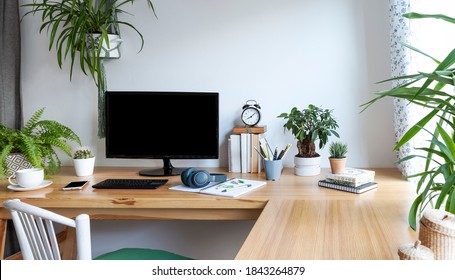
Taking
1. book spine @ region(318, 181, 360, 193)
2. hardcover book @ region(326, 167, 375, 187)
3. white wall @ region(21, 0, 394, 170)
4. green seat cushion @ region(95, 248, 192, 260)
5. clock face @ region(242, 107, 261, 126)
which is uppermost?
white wall @ region(21, 0, 394, 170)

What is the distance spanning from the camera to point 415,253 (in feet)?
2.97

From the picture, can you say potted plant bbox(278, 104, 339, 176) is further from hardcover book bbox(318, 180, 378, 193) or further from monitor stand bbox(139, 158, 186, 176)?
monitor stand bbox(139, 158, 186, 176)

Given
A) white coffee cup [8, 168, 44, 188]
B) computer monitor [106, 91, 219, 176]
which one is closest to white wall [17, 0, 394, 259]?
computer monitor [106, 91, 219, 176]

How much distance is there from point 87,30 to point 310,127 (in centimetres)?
134

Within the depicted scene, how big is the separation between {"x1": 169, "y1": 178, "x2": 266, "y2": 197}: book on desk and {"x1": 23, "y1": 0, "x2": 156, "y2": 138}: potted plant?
32.9 inches

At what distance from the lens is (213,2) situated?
227 centimetres

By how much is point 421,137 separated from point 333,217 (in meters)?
0.67

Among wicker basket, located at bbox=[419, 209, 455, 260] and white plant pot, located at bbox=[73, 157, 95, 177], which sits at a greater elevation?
white plant pot, located at bbox=[73, 157, 95, 177]

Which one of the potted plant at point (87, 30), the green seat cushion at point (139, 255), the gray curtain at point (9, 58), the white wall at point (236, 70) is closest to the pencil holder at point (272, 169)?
the white wall at point (236, 70)

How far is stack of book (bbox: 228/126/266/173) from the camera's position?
214 centimetres

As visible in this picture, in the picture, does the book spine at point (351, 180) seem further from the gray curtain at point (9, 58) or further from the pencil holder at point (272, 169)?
the gray curtain at point (9, 58)
